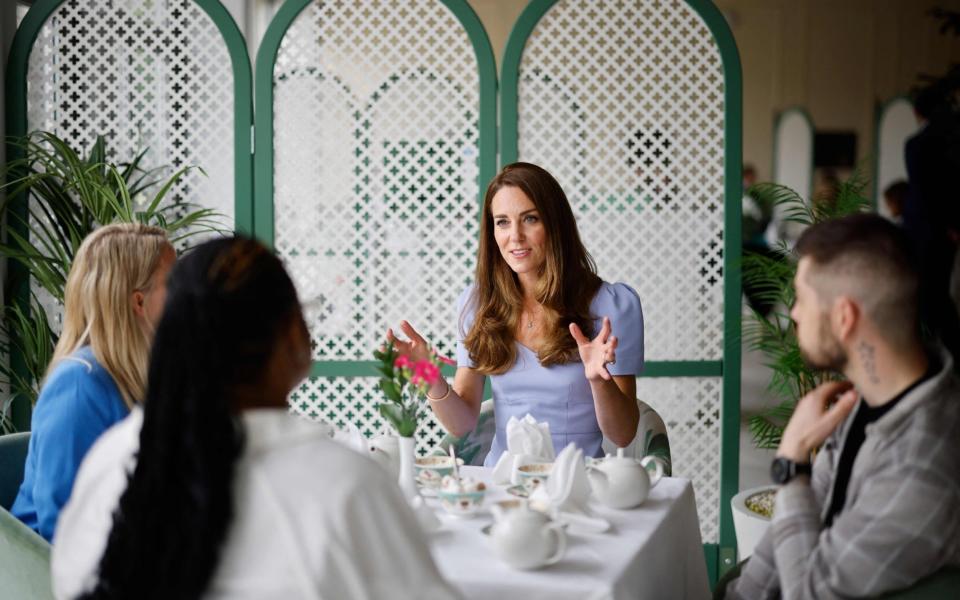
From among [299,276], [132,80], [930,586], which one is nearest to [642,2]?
[299,276]

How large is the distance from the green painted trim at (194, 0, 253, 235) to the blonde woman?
6.00 ft

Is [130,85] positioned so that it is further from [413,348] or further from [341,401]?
[413,348]

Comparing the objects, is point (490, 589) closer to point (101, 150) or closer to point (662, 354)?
point (662, 354)

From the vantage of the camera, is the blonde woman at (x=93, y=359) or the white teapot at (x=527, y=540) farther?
the blonde woman at (x=93, y=359)

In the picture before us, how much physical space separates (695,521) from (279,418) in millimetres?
1493

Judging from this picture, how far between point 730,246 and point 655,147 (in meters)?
0.51

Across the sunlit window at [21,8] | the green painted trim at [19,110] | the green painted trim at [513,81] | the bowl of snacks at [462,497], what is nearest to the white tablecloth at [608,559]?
the bowl of snacks at [462,497]

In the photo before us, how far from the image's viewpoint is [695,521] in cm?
259

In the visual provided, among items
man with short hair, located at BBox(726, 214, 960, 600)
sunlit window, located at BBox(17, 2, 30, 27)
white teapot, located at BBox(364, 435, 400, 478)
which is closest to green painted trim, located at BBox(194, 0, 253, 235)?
sunlit window, located at BBox(17, 2, 30, 27)

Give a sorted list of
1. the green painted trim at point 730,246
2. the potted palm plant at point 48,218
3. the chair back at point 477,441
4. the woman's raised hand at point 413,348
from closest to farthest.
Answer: the woman's raised hand at point 413,348 < the chair back at point 477,441 < the potted palm plant at point 48,218 < the green painted trim at point 730,246

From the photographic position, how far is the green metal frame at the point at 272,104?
4.10m

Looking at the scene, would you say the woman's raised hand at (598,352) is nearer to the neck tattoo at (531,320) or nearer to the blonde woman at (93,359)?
the neck tattoo at (531,320)

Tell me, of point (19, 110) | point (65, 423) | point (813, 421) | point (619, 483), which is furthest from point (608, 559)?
point (19, 110)

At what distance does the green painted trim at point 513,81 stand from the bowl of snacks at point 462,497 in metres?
2.12
